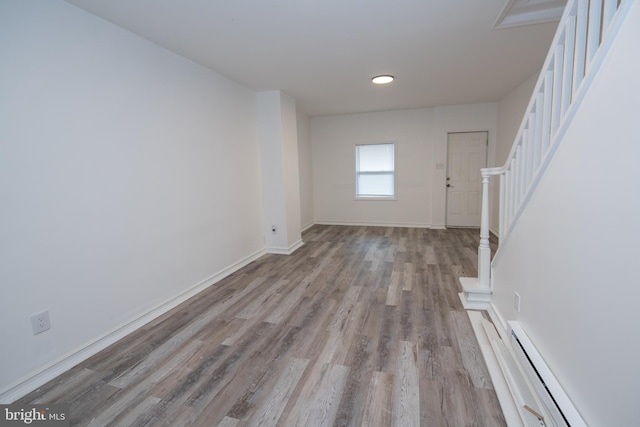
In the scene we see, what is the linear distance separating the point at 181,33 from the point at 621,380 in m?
3.29

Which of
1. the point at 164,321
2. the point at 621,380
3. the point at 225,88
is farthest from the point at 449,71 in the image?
the point at 164,321

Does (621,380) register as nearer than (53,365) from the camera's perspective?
Yes

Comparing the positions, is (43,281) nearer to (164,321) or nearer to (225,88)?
(164,321)

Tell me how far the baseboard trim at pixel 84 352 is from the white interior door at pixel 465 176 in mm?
4953

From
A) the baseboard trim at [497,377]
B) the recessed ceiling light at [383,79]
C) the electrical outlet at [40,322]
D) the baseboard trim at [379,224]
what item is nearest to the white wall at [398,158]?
the baseboard trim at [379,224]

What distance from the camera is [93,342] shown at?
2.15 m

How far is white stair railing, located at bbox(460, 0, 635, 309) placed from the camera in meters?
1.22

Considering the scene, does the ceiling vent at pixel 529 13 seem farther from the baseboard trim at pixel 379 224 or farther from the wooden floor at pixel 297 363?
the baseboard trim at pixel 379 224

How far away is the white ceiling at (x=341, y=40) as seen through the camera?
7.06ft

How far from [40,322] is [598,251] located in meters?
2.93

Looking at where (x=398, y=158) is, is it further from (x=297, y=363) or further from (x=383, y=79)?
(x=297, y=363)

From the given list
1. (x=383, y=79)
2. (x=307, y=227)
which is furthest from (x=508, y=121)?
(x=307, y=227)

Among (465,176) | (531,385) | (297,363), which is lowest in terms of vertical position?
(297,363)

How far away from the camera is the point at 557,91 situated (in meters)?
1.56
